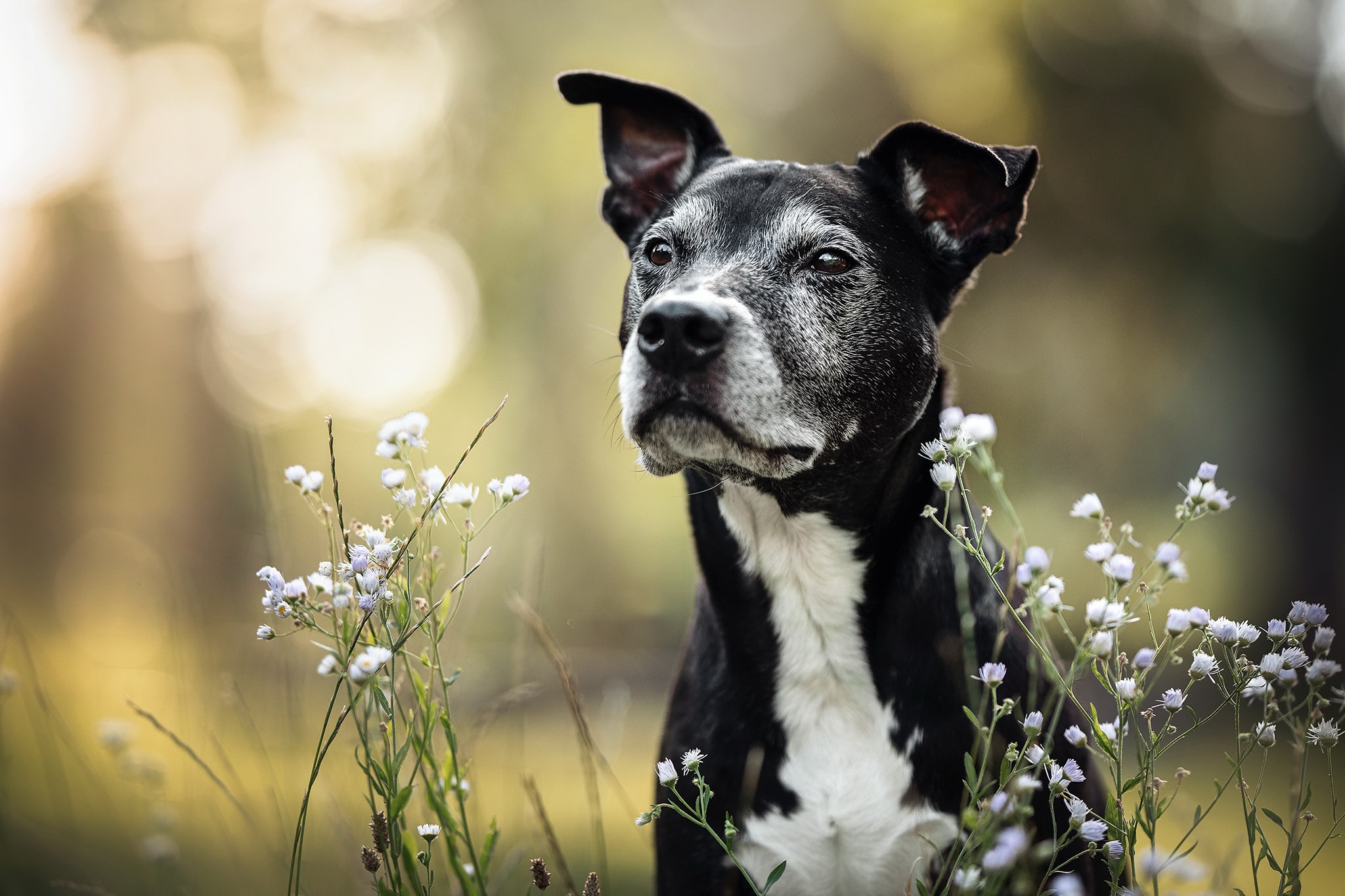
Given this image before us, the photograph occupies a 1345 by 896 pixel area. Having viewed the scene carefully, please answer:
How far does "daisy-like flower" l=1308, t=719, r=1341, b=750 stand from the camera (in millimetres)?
1813

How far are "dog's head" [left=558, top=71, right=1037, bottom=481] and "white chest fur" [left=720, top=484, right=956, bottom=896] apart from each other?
32 cm

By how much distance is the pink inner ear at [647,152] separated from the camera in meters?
3.62

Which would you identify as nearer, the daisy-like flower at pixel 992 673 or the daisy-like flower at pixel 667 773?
the daisy-like flower at pixel 992 673

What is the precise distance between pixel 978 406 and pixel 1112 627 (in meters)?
7.62

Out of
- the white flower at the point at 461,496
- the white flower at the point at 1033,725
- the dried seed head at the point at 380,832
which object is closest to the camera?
the white flower at the point at 1033,725

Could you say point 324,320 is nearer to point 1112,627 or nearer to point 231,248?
point 231,248

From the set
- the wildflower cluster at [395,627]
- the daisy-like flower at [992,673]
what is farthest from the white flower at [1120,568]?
the wildflower cluster at [395,627]

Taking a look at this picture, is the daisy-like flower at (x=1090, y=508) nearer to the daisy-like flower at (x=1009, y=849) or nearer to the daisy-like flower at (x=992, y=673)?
the daisy-like flower at (x=992, y=673)

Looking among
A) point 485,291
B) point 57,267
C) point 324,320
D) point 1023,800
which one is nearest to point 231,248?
point 324,320

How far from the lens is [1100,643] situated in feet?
5.32

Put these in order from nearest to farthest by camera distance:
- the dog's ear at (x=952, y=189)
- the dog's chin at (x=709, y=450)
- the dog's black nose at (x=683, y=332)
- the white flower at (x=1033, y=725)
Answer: the white flower at (x=1033, y=725) → the dog's black nose at (x=683, y=332) → the dog's chin at (x=709, y=450) → the dog's ear at (x=952, y=189)

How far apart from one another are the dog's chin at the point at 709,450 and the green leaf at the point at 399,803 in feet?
3.80

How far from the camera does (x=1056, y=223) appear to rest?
9336 millimetres

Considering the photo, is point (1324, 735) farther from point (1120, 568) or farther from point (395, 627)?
point (395, 627)
